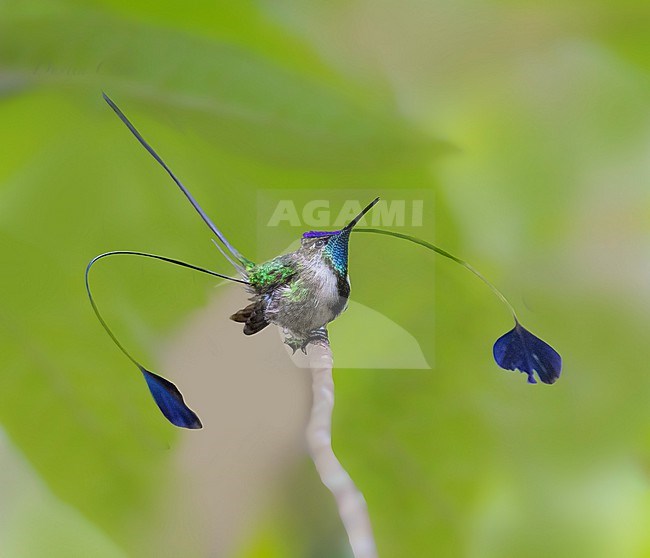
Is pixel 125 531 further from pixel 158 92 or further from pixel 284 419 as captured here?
pixel 158 92

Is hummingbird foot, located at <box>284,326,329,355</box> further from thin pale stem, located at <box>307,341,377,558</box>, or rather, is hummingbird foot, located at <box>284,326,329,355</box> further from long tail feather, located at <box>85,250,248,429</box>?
long tail feather, located at <box>85,250,248,429</box>

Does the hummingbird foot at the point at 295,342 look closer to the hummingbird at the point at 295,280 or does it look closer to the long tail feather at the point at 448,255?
the hummingbird at the point at 295,280

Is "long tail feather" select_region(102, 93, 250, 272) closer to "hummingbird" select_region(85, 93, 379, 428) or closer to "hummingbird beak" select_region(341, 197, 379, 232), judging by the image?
"hummingbird" select_region(85, 93, 379, 428)

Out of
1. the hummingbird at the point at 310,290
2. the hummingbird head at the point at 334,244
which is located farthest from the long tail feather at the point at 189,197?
the hummingbird head at the point at 334,244

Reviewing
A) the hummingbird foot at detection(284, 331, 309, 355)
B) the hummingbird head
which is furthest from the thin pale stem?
the hummingbird head

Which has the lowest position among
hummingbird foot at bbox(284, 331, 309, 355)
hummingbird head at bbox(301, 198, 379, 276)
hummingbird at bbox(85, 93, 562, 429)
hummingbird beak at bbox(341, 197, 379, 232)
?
hummingbird foot at bbox(284, 331, 309, 355)

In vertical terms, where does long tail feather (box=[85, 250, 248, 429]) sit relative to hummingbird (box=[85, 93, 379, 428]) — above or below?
below

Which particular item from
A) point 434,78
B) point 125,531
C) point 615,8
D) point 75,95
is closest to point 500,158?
point 434,78

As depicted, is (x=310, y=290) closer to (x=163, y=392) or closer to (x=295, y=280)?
(x=295, y=280)
